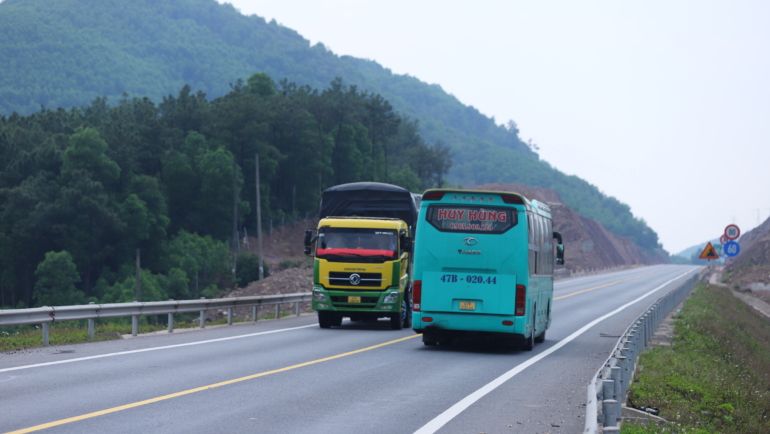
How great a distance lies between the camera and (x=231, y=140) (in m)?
97.8

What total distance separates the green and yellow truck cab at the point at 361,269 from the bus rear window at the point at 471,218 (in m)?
4.99

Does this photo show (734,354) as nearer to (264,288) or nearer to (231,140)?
(264,288)

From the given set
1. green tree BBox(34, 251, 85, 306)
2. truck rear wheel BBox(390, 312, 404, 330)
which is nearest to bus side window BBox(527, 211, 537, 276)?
truck rear wheel BBox(390, 312, 404, 330)

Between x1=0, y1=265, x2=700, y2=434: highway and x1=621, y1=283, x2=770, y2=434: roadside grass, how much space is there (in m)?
0.99

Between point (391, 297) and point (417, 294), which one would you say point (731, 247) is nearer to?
point (391, 297)

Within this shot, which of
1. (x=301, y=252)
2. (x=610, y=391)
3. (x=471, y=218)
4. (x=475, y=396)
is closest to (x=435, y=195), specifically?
(x=471, y=218)

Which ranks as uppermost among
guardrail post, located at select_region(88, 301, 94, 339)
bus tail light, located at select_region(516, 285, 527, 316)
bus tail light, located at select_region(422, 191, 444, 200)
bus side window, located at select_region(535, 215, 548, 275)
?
bus tail light, located at select_region(422, 191, 444, 200)

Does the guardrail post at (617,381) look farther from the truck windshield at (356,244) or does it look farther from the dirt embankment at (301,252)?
the dirt embankment at (301,252)

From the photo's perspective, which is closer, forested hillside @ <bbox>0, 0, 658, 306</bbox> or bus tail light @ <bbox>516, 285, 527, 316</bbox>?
bus tail light @ <bbox>516, 285, 527, 316</bbox>

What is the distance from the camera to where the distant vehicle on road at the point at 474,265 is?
54.4 feet

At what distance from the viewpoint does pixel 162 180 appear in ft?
307

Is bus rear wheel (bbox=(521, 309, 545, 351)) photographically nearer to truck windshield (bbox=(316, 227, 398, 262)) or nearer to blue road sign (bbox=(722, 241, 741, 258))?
truck windshield (bbox=(316, 227, 398, 262))

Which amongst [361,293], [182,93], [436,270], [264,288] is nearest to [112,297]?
[264,288]

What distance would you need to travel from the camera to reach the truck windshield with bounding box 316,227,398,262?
→ 72.1ft
